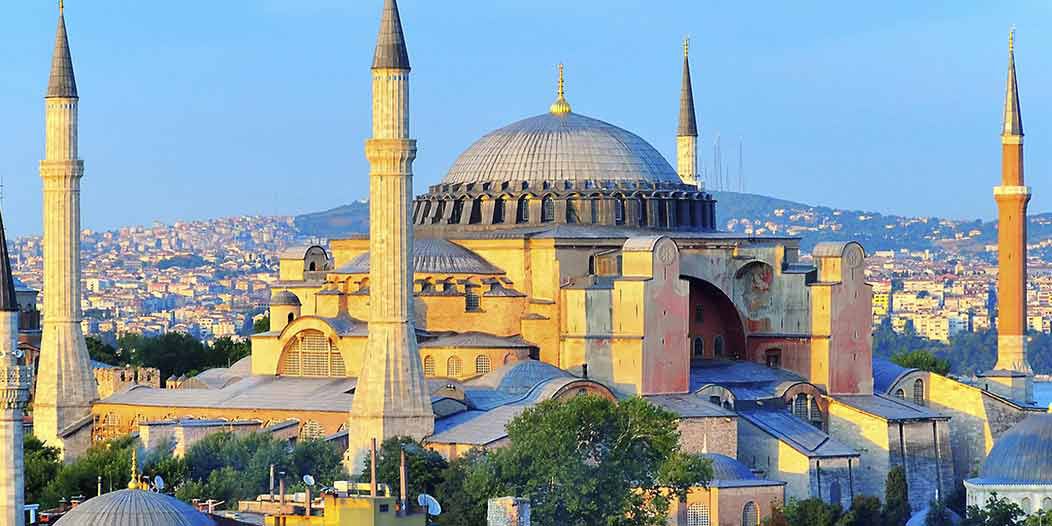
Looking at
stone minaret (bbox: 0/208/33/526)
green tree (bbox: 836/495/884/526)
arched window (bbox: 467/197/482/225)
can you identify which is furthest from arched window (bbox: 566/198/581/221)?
stone minaret (bbox: 0/208/33/526)

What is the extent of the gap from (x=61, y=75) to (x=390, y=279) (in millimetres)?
9023

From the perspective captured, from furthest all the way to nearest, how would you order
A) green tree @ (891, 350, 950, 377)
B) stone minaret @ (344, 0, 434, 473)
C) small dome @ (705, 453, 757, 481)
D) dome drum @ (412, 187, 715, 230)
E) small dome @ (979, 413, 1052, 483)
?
green tree @ (891, 350, 950, 377) < dome drum @ (412, 187, 715, 230) < small dome @ (979, 413, 1052, 483) < small dome @ (705, 453, 757, 481) < stone minaret @ (344, 0, 434, 473)

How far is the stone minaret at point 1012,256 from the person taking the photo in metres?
64.9

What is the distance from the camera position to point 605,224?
54.7m

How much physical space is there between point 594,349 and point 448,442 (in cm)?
492

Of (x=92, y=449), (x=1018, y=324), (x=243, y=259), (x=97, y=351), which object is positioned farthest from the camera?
(x=243, y=259)

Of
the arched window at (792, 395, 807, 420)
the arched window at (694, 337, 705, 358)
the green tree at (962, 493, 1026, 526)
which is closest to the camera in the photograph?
the green tree at (962, 493, 1026, 526)

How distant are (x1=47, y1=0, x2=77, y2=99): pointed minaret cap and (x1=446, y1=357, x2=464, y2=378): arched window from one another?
806 cm

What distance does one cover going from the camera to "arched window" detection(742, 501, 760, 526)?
4759cm

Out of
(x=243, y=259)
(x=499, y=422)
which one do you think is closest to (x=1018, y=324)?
(x=499, y=422)

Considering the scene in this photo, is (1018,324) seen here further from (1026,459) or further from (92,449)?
(92,449)

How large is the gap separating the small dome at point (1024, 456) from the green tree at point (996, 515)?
1628 mm

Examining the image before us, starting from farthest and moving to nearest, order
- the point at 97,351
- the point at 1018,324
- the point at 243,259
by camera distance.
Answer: the point at 243,259, the point at 97,351, the point at 1018,324

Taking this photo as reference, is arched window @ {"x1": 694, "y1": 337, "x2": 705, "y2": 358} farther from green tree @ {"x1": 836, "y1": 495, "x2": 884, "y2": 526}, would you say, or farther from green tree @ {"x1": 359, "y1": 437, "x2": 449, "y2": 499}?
green tree @ {"x1": 359, "y1": 437, "x2": 449, "y2": 499}
